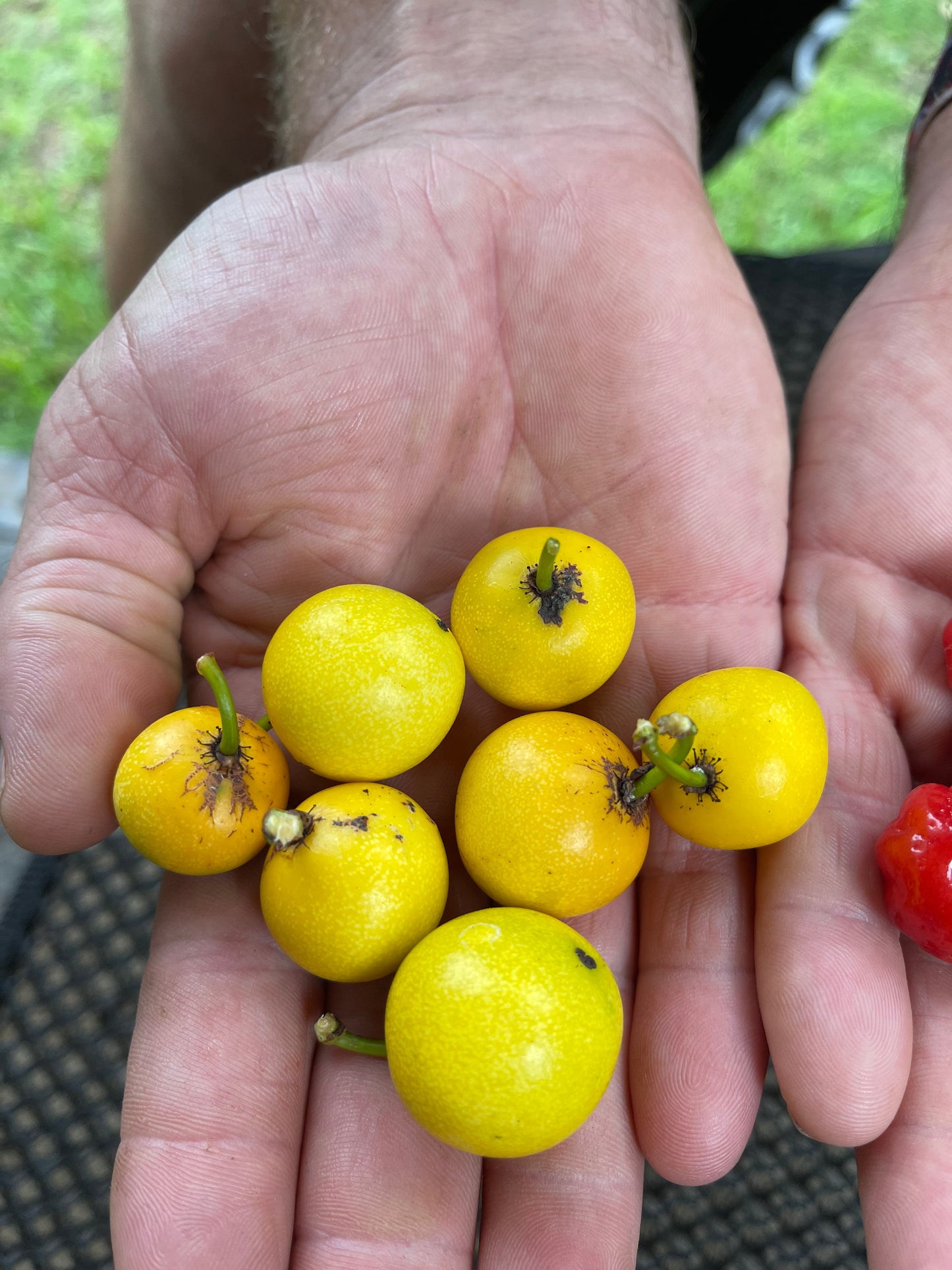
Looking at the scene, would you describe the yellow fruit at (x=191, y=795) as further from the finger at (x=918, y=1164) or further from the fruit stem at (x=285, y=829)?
the finger at (x=918, y=1164)

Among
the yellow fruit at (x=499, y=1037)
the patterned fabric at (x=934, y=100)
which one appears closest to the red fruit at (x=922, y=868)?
the yellow fruit at (x=499, y=1037)

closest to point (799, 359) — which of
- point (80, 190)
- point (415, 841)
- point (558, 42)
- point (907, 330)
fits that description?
point (907, 330)

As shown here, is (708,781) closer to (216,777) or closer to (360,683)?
(360,683)

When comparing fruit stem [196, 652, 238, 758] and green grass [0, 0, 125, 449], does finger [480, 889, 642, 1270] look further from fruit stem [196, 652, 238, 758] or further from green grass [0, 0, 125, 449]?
green grass [0, 0, 125, 449]

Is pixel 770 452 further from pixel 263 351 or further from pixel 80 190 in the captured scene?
pixel 80 190

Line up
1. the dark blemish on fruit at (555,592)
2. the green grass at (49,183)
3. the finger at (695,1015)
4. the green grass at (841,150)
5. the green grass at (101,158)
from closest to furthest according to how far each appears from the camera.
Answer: the finger at (695,1015) < the dark blemish on fruit at (555,592) < the green grass at (49,183) < the green grass at (101,158) < the green grass at (841,150)

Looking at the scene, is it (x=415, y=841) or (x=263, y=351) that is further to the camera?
(x=263, y=351)

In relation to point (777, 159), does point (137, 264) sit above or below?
above
